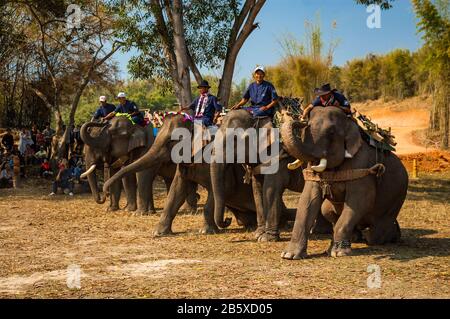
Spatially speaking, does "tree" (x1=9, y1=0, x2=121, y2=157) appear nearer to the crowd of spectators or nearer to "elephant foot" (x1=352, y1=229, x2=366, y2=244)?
the crowd of spectators

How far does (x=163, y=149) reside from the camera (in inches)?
473

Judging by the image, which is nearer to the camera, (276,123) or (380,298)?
(380,298)

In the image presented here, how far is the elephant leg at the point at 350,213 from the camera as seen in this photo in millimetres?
9312

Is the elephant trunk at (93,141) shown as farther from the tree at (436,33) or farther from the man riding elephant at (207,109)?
the tree at (436,33)

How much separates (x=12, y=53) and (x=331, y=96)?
19367mm

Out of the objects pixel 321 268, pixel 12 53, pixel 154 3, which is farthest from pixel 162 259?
pixel 12 53

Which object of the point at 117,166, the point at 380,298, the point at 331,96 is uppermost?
the point at 331,96

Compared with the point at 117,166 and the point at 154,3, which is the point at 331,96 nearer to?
the point at 117,166

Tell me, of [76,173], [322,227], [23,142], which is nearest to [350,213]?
[322,227]

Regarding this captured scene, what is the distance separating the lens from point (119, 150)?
15.2m

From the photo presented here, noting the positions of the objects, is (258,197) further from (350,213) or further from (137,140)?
(137,140)

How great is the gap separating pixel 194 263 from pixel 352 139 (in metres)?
2.74

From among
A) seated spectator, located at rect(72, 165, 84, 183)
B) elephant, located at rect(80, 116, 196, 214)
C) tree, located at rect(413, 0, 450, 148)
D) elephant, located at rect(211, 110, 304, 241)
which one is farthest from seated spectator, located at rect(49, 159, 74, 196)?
tree, located at rect(413, 0, 450, 148)

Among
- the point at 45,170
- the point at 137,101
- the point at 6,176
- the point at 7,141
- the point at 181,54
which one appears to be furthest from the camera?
the point at 137,101
